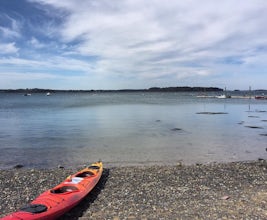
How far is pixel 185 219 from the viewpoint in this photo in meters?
7.04

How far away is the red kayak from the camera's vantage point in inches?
265

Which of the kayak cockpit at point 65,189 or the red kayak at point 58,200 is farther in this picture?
the kayak cockpit at point 65,189

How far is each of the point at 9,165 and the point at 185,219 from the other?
10.7m

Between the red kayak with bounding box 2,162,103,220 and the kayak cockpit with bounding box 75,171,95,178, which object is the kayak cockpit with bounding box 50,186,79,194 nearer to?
the red kayak with bounding box 2,162,103,220

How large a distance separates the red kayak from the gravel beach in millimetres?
275

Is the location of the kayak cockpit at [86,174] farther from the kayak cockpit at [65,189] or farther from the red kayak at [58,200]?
the kayak cockpit at [65,189]

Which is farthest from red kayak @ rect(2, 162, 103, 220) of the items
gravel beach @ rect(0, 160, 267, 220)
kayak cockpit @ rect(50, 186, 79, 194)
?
gravel beach @ rect(0, 160, 267, 220)

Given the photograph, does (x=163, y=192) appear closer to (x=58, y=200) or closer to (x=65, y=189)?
(x=65, y=189)

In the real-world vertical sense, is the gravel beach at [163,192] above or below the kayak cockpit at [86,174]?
below

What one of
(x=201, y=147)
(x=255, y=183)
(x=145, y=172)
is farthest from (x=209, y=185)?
(x=201, y=147)

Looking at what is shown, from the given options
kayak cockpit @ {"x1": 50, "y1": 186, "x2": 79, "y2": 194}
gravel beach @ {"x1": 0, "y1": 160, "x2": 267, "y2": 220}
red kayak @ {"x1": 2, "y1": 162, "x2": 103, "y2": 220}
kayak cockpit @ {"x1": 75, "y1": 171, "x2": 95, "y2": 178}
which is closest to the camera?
red kayak @ {"x1": 2, "y1": 162, "x2": 103, "y2": 220}

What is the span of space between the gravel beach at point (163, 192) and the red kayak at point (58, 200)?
275 mm

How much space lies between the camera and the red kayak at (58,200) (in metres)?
6.74

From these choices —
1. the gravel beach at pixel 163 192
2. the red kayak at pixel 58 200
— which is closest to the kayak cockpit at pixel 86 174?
the red kayak at pixel 58 200
